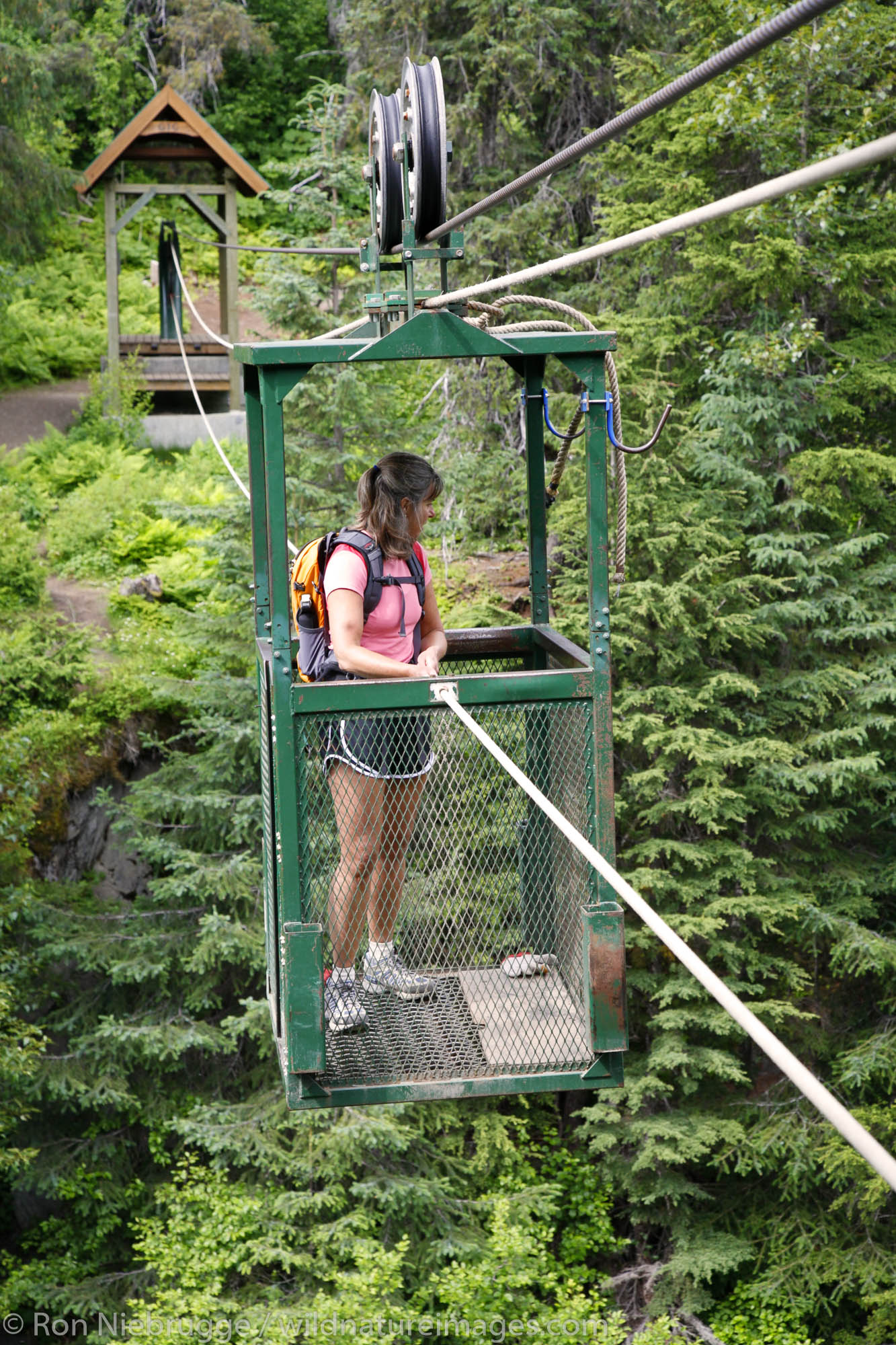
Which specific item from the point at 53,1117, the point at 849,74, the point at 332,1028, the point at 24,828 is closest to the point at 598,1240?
the point at 53,1117

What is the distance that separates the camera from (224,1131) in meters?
8.84

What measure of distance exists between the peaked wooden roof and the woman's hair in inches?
456

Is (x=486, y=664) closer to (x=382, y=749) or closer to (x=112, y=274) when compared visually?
(x=382, y=749)

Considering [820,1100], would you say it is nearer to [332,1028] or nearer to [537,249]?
[332,1028]

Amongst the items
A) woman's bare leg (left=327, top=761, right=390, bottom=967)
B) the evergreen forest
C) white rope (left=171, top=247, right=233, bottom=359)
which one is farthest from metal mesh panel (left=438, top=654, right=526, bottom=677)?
the evergreen forest

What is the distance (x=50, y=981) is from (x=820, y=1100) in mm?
9299

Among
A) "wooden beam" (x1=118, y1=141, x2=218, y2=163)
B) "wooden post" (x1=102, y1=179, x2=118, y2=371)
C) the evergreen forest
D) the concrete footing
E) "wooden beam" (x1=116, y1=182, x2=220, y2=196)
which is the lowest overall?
the evergreen forest

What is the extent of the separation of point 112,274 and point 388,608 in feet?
40.9

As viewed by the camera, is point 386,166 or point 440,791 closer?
point 386,166

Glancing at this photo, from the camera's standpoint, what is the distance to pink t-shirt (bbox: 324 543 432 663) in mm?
3238

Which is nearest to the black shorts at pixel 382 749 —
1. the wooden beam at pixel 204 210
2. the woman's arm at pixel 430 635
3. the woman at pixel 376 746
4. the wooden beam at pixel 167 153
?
the woman at pixel 376 746

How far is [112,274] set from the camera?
14578 millimetres

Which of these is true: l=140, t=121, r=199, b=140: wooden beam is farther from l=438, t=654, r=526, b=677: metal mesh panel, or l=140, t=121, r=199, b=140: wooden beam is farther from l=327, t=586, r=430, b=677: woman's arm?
l=327, t=586, r=430, b=677: woman's arm

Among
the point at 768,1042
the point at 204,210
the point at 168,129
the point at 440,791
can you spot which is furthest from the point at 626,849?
the point at 168,129
